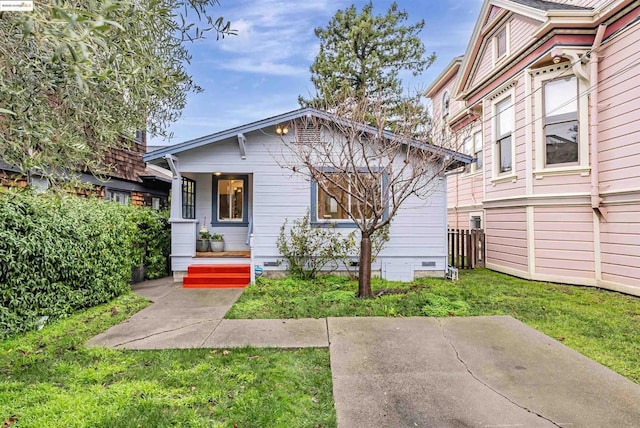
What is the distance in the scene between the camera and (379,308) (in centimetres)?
548

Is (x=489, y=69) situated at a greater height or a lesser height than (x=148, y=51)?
greater

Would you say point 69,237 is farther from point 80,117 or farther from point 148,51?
point 148,51

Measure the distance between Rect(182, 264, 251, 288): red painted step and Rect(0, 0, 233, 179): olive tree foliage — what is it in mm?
3932

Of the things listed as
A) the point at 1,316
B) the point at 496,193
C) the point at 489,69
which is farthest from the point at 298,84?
the point at 1,316

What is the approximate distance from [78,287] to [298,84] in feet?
51.3

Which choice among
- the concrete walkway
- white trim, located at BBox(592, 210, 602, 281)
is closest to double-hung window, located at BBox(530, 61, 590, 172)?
white trim, located at BBox(592, 210, 602, 281)

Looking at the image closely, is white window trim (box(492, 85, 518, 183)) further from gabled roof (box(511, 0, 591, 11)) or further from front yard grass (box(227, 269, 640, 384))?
front yard grass (box(227, 269, 640, 384))

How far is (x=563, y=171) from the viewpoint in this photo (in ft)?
24.0

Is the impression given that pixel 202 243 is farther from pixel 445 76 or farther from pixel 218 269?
pixel 445 76

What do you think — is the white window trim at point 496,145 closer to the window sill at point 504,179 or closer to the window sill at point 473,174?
the window sill at point 504,179

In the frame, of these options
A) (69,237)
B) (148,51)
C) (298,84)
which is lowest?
(69,237)

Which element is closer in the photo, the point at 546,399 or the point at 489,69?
the point at 546,399

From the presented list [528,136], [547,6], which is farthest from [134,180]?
[547,6]

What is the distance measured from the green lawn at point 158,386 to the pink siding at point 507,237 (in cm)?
664
